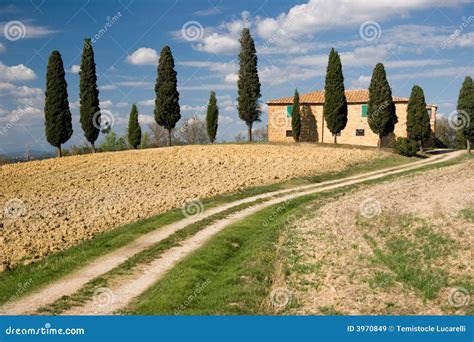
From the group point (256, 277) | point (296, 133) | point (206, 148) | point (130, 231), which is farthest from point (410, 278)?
point (296, 133)

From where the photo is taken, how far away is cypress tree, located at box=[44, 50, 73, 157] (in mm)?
55219

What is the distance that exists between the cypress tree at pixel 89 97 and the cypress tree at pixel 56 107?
3381 mm

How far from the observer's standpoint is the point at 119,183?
37.5 metres

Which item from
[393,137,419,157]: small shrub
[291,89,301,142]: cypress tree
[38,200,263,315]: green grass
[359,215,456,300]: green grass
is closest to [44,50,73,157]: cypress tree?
[291,89,301,142]: cypress tree

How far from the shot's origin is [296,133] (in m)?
65.0

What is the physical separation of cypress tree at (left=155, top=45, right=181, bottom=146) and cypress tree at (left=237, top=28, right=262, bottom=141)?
333 inches

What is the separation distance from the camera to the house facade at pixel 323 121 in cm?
6438

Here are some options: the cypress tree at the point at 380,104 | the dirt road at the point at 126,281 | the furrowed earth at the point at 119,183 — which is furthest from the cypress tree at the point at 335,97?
the dirt road at the point at 126,281

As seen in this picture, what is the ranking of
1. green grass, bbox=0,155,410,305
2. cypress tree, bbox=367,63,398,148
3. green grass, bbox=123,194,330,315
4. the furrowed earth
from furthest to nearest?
cypress tree, bbox=367,63,398,148 → the furrowed earth → green grass, bbox=0,155,410,305 → green grass, bbox=123,194,330,315

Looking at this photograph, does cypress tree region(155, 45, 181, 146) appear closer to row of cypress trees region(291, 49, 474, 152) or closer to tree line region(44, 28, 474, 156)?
tree line region(44, 28, 474, 156)

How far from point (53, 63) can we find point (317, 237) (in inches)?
1807

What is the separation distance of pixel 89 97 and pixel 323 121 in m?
29.1

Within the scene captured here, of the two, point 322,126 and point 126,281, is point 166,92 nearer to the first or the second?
point 322,126

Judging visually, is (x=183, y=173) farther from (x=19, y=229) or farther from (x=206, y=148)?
(x=19, y=229)
